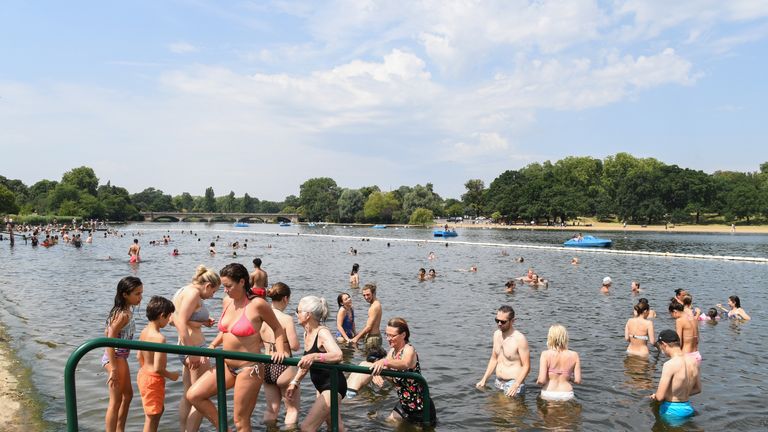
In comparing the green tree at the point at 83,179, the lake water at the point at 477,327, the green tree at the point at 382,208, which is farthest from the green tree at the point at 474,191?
the lake water at the point at 477,327

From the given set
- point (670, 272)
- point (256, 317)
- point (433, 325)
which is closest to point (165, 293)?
point (433, 325)

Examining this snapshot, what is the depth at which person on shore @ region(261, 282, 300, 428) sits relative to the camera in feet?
21.6

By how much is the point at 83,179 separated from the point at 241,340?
189188mm

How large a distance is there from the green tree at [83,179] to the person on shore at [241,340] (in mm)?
185465

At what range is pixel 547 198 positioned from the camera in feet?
437

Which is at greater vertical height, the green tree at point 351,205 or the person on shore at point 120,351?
the green tree at point 351,205

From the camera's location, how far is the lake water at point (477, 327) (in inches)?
372

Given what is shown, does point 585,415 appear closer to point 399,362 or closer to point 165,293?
point 399,362

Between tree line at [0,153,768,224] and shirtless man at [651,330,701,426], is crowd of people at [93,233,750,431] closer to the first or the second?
shirtless man at [651,330,701,426]

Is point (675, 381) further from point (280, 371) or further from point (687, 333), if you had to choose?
point (280, 371)

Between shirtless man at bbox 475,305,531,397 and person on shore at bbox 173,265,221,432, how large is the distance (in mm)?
4686

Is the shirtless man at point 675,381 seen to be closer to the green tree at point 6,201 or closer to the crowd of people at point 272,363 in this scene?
the crowd of people at point 272,363

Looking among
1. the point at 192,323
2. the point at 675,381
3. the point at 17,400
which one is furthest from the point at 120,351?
the point at 675,381

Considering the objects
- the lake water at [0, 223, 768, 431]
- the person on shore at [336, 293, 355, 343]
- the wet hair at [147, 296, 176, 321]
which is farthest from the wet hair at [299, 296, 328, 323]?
the person on shore at [336, 293, 355, 343]
